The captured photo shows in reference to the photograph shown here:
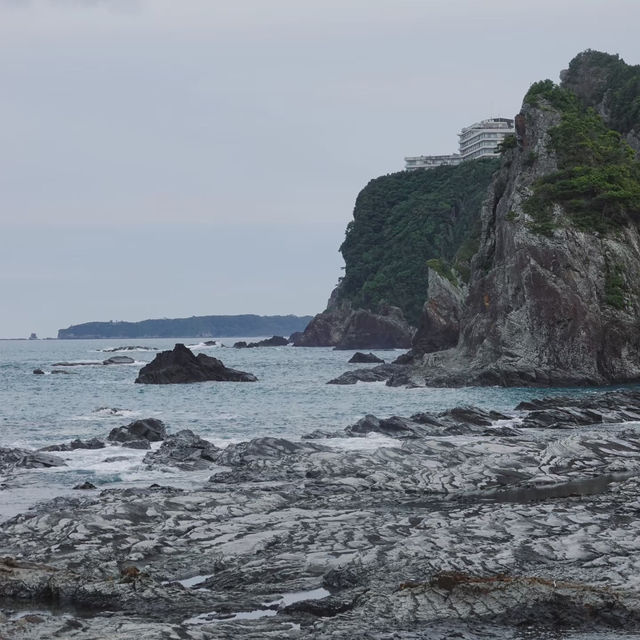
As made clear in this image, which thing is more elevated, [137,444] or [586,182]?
[586,182]

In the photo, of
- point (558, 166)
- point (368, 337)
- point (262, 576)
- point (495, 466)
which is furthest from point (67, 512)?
point (368, 337)

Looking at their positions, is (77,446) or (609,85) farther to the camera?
(609,85)

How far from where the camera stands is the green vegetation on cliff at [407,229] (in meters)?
154

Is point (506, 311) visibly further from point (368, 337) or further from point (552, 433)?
point (368, 337)

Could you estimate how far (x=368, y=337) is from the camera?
152 meters

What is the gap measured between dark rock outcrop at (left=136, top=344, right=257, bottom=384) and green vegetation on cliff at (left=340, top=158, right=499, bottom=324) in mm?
73297

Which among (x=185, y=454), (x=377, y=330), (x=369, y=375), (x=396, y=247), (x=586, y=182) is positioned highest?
(x=396, y=247)

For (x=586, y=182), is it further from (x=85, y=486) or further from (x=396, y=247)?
(x=396, y=247)

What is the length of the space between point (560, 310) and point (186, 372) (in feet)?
109

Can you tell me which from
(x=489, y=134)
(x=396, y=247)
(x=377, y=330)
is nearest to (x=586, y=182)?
(x=377, y=330)

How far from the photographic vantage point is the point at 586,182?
70250 millimetres

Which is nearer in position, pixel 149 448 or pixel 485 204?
pixel 149 448

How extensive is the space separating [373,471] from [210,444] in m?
9.88

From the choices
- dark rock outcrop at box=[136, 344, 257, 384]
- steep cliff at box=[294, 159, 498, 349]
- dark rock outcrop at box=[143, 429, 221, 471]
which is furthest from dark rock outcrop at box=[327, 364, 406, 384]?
steep cliff at box=[294, 159, 498, 349]
